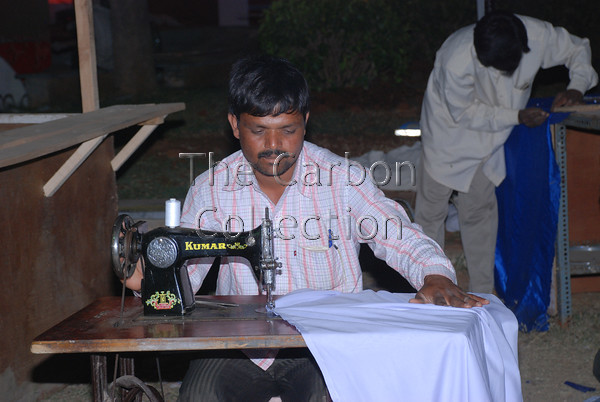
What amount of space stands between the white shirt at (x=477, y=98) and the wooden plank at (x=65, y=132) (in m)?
1.86

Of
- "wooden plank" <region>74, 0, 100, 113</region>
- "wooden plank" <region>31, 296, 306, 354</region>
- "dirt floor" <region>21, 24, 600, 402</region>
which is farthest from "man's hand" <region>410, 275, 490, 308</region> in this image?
"wooden plank" <region>74, 0, 100, 113</region>

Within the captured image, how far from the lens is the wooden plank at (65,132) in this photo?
11.2ft

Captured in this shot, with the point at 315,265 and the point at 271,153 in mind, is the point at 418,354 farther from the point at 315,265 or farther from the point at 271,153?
the point at 271,153

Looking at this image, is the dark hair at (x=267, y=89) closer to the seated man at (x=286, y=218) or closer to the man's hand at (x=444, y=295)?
the seated man at (x=286, y=218)

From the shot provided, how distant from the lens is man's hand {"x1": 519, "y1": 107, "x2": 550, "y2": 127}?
4500mm

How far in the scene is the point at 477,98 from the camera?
4750 mm

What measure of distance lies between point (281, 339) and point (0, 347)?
2.02m

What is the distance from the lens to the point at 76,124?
4.25 metres

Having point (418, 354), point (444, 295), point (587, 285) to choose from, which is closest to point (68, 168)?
point (444, 295)

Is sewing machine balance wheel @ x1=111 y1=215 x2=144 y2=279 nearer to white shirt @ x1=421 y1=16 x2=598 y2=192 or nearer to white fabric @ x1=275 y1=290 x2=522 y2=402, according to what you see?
white fabric @ x1=275 y1=290 x2=522 y2=402

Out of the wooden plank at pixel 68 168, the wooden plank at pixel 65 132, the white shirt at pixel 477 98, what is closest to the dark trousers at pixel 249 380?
the wooden plank at pixel 65 132

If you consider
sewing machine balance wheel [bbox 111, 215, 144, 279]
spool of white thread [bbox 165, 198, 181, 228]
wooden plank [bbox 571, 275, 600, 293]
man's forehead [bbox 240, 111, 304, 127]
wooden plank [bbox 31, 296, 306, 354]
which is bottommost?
wooden plank [bbox 571, 275, 600, 293]

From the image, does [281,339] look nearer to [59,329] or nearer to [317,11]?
[59,329]

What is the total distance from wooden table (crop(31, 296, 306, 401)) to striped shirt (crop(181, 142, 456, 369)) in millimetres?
252
